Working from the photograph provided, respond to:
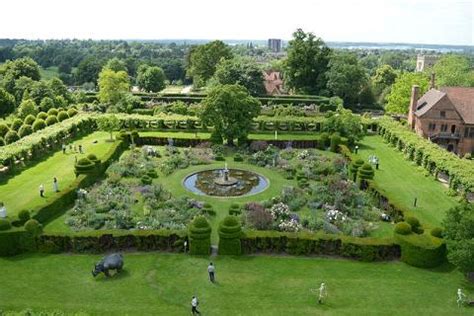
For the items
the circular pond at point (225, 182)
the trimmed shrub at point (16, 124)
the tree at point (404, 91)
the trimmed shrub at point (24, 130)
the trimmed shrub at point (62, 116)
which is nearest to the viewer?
the circular pond at point (225, 182)

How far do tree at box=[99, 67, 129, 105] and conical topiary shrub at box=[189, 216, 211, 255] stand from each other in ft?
173

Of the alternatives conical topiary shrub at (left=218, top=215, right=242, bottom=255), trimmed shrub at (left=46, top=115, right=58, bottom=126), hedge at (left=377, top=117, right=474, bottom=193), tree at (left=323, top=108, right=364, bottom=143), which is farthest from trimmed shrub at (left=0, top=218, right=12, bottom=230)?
tree at (left=323, top=108, right=364, bottom=143)

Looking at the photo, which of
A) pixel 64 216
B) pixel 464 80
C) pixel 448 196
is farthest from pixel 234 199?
pixel 464 80

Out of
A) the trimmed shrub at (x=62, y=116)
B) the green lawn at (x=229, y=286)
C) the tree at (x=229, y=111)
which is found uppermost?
the tree at (x=229, y=111)

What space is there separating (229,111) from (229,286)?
27.7 m

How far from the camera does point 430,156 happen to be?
1683 inches

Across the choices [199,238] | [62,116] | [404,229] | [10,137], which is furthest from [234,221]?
[62,116]

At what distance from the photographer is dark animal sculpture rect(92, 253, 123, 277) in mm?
23478

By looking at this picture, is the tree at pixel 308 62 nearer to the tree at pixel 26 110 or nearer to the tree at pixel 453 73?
the tree at pixel 453 73

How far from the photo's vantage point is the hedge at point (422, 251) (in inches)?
984

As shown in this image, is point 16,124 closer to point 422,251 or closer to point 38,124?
point 38,124

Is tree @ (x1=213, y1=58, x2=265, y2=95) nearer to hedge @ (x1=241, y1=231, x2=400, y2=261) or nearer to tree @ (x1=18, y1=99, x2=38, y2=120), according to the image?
tree @ (x1=18, y1=99, x2=38, y2=120)

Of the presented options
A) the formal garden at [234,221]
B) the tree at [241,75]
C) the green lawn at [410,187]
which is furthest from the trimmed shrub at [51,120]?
the green lawn at [410,187]

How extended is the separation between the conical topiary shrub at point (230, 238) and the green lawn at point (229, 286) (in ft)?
1.82
